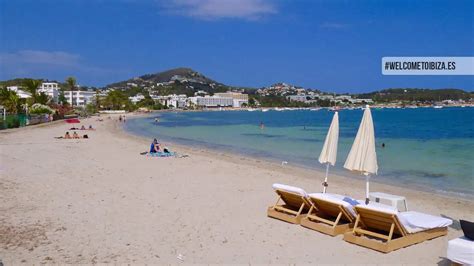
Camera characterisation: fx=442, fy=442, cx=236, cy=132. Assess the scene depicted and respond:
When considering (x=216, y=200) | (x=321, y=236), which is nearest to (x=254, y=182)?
(x=216, y=200)

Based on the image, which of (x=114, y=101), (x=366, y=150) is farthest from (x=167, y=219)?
(x=114, y=101)

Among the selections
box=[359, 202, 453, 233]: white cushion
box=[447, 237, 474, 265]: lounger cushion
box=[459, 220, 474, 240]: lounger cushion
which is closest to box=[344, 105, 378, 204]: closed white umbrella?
box=[359, 202, 453, 233]: white cushion

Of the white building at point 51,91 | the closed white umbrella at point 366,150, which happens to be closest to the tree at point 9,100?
the closed white umbrella at point 366,150

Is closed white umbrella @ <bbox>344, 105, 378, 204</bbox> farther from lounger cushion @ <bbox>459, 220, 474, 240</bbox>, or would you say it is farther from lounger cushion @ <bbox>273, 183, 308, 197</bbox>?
lounger cushion @ <bbox>459, 220, 474, 240</bbox>

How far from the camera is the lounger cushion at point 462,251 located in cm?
534

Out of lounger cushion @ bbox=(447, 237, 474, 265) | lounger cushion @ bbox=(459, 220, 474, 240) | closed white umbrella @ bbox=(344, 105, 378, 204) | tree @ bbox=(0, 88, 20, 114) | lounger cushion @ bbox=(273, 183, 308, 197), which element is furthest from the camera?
tree @ bbox=(0, 88, 20, 114)

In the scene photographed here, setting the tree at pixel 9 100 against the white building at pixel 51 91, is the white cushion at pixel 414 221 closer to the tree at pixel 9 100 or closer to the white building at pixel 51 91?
the tree at pixel 9 100

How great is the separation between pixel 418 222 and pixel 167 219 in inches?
168

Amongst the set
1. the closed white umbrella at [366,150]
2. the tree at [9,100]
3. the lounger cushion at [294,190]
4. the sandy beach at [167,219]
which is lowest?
the sandy beach at [167,219]

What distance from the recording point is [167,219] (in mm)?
8047

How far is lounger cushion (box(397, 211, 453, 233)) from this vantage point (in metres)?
6.69

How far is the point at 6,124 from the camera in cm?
3694

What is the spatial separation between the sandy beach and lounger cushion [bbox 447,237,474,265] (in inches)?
25.8

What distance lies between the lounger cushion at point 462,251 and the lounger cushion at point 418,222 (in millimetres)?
1015
